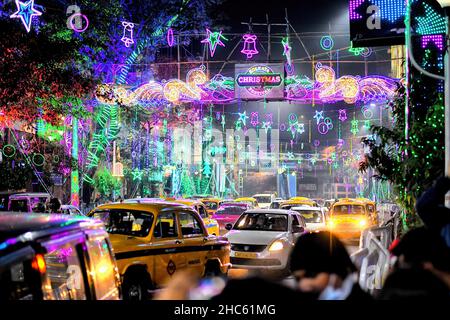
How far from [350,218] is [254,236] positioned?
9641 mm

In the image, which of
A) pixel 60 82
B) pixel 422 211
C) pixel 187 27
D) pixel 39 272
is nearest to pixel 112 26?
pixel 187 27

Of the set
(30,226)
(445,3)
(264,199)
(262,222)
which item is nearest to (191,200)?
(262,222)

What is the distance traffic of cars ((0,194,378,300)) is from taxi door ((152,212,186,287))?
2 cm

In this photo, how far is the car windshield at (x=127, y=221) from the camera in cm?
997

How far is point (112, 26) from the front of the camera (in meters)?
27.6

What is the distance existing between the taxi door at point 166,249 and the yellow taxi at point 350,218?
1276 cm

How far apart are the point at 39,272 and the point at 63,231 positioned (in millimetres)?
581

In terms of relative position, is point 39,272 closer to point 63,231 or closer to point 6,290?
point 6,290

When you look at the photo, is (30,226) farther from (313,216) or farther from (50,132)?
(50,132)

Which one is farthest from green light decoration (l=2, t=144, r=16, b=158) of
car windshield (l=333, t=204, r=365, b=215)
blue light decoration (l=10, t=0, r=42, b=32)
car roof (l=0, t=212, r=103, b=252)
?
car roof (l=0, t=212, r=103, b=252)

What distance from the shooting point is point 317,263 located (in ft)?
11.6

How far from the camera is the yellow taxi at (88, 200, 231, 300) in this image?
9227 mm

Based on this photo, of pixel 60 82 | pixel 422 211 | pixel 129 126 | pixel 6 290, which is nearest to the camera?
pixel 6 290

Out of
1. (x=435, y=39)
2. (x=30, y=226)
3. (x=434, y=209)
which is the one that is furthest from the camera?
(x=435, y=39)
